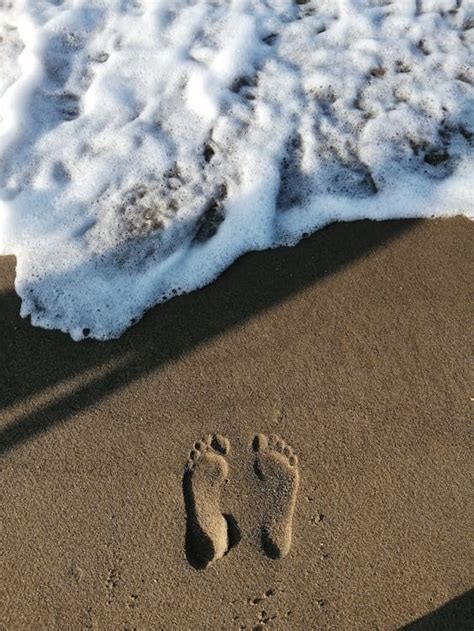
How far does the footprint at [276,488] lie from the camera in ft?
7.13

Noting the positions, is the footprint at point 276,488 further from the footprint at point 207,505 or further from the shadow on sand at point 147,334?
the shadow on sand at point 147,334

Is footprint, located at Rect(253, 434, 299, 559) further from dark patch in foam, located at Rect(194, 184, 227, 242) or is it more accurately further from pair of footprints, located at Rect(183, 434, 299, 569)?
dark patch in foam, located at Rect(194, 184, 227, 242)

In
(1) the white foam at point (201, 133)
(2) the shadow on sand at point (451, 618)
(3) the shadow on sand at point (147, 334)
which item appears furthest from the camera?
(1) the white foam at point (201, 133)

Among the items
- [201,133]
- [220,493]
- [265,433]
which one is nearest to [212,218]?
[201,133]

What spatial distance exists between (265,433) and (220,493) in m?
0.31

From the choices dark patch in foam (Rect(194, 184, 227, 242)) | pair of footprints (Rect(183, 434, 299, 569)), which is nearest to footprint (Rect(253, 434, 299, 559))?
pair of footprints (Rect(183, 434, 299, 569))

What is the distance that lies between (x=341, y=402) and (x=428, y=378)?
0.41 metres

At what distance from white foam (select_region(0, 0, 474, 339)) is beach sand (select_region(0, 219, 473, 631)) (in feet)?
0.57

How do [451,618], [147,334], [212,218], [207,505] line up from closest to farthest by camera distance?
[451,618]
[207,505]
[147,334]
[212,218]

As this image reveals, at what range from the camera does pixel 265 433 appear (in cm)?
228

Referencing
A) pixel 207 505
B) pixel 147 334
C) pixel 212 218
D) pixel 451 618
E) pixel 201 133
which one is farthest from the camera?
pixel 201 133

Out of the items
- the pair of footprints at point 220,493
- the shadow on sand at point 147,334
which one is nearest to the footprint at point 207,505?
the pair of footprints at point 220,493

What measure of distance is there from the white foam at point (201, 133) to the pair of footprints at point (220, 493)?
72 cm

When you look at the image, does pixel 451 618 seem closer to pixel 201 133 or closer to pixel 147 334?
pixel 147 334
